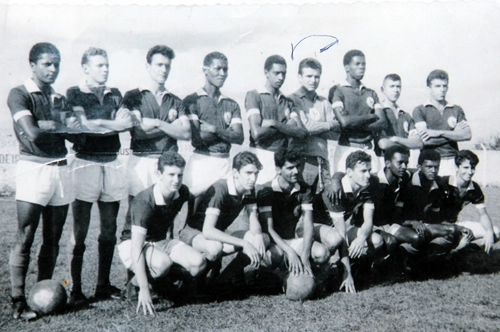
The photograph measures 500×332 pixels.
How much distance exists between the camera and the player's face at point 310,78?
4.67 meters

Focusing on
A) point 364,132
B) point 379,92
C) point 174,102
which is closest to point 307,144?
point 364,132

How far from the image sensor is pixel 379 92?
16.6 feet

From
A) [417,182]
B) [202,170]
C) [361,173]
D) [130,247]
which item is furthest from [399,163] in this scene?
[130,247]

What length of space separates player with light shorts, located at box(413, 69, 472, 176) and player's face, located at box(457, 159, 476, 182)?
7.0 inches

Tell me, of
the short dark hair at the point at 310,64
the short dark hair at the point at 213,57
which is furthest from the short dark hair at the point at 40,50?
the short dark hair at the point at 310,64

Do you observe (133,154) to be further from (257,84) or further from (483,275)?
(483,275)

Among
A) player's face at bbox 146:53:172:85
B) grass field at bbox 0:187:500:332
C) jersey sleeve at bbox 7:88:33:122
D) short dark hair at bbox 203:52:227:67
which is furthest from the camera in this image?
Answer: short dark hair at bbox 203:52:227:67

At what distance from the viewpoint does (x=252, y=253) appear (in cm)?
392

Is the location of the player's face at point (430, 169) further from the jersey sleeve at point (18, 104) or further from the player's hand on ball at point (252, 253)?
the jersey sleeve at point (18, 104)

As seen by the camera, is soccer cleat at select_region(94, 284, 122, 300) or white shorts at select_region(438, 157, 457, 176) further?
white shorts at select_region(438, 157, 457, 176)

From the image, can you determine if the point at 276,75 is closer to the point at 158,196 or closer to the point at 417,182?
the point at 158,196

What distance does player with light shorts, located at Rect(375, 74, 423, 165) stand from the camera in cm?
505

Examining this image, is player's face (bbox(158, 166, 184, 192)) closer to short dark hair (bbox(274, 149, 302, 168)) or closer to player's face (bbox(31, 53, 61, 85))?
short dark hair (bbox(274, 149, 302, 168))

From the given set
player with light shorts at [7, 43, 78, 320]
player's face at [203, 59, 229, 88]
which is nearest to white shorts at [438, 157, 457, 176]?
player's face at [203, 59, 229, 88]
